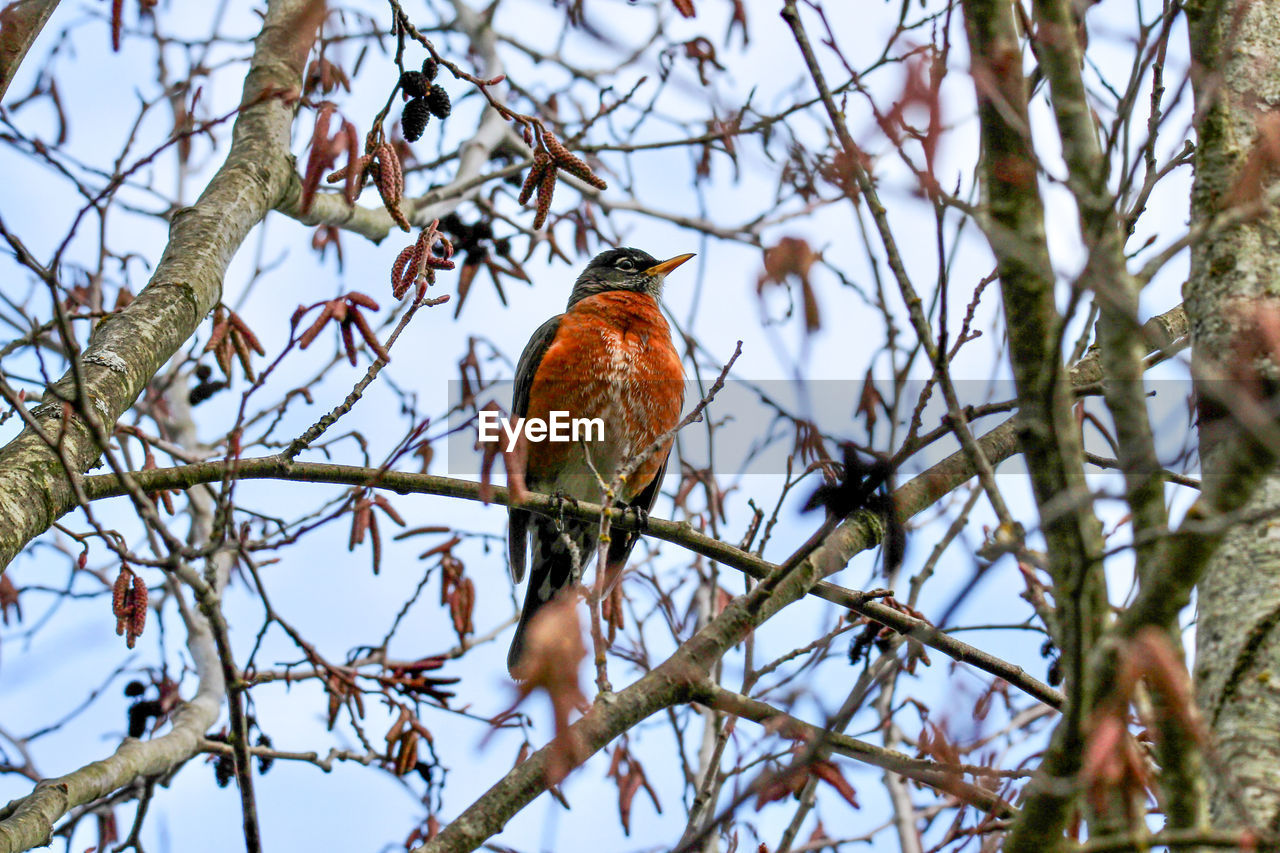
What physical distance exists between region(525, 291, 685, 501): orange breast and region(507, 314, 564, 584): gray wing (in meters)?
0.10

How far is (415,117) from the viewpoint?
118 inches

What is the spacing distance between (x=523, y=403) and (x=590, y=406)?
0.45m

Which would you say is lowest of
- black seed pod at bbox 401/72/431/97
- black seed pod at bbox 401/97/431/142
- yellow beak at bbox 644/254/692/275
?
black seed pod at bbox 401/72/431/97

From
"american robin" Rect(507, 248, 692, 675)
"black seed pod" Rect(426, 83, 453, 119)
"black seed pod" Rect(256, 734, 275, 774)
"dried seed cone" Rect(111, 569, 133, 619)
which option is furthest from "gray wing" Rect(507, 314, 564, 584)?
"dried seed cone" Rect(111, 569, 133, 619)

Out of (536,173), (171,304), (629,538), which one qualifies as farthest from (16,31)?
(629,538)

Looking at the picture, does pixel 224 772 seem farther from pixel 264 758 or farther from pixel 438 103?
pixel 438 103

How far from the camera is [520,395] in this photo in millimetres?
5660

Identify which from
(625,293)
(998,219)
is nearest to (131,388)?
(998,219)

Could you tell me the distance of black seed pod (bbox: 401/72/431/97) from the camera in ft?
8.92

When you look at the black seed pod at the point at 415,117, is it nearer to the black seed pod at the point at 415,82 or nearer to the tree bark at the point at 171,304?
the black seed pod at the point at 415,82


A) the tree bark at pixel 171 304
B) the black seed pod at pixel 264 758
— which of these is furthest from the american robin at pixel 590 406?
the tree bark at pixel 171 304

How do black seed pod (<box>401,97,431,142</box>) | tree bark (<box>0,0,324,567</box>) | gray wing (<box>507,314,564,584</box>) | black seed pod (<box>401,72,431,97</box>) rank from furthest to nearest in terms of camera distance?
gray wing (<box>507,314,564,584</box>) < black seed pod (<box>401,97,431,142</box>) < black seed pod (<box>401,72,431,97</box>) < tree bark (<box>0,0,324,567</box>)

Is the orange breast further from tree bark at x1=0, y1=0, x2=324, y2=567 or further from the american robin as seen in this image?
tree bark at x1=0, y1=0, x2=324, y2=567

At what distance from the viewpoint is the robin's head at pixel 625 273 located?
6449mm
